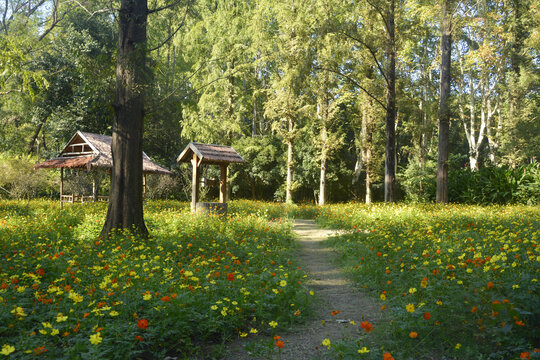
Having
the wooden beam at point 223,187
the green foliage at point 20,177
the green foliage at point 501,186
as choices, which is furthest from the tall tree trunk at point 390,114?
the green foliage at point 20,177

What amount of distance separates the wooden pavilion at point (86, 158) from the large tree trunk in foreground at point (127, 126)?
36.8ft

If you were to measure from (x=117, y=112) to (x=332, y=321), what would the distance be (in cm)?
643

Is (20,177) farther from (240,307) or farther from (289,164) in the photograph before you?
(240,307)

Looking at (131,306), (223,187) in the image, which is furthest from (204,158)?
(131,306)

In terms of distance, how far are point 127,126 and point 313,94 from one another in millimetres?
16032

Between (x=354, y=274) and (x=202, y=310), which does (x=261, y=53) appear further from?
(x=202, y=310)

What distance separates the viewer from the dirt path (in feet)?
11.2

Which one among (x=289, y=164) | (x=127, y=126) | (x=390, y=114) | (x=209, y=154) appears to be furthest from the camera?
(x=289, y=164)

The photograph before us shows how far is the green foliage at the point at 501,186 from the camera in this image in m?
16.3

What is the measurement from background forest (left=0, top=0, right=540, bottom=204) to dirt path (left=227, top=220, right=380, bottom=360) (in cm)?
912

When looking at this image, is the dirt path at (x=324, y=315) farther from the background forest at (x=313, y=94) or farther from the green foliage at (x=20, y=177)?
the green foliage at (x=20, y=177)

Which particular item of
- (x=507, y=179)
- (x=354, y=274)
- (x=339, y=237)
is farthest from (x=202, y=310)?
(x=507, y=179)

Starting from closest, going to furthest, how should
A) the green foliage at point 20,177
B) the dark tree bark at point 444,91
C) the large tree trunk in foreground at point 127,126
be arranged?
the large tree trunk in foreground at point 127,126, the dark tree bark at point 444,91, the green foliage at point 20,177

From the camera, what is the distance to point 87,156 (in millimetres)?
19844
